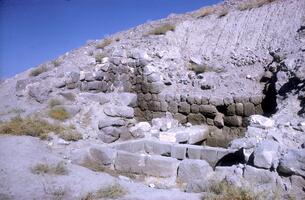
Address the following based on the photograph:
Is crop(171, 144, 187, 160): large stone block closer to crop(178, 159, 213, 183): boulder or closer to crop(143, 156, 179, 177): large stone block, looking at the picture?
crop(143, 156, 179, 177): large stone block

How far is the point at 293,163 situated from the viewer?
20.0ft

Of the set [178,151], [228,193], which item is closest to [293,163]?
[228,193]

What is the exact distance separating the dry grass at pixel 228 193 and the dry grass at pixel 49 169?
2.99 m

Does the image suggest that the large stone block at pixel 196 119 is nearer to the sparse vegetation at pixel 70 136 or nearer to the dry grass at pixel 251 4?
the sparse vegetation at pixel 70 136

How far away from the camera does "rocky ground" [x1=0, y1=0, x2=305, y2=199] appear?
645cm

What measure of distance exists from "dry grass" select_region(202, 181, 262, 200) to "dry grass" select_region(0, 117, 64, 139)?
5547 mm

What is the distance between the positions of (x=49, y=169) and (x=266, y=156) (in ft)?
13.6

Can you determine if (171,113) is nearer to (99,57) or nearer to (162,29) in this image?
(99,57)

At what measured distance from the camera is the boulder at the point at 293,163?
19.8 ft

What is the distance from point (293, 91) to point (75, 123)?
21.2 feet

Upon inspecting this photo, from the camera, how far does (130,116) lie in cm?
1238

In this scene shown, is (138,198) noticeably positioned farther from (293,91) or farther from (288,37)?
(288,37)

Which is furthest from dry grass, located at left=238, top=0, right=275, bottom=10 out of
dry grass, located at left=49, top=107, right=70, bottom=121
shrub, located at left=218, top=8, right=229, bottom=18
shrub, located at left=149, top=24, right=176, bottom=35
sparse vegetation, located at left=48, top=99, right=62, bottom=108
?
dry grass, located at left=49, top=107, right=70, bottom=121

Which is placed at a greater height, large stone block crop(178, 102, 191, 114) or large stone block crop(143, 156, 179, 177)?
large stone block crop(178, 102, 191, 114)
